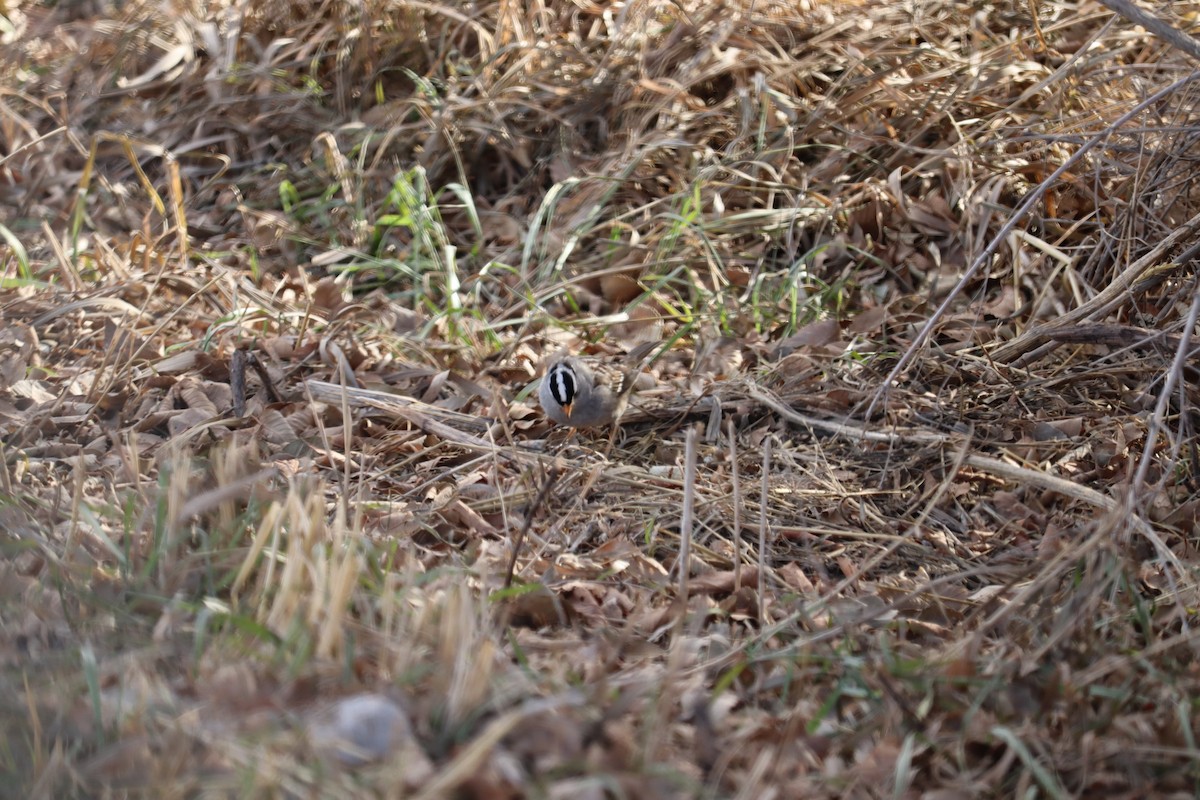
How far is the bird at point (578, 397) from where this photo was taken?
10.8 ft

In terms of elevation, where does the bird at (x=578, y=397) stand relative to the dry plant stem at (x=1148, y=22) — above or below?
below

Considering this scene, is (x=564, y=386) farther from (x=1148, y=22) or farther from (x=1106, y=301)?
(x=1148, y=22)

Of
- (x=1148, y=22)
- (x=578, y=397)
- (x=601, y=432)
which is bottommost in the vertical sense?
(x=601, y=432)

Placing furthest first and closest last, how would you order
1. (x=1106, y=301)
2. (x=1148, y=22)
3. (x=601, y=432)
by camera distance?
1. (x=601, y=432)
2. (x=1106, y=301)
3. (x=1148, y=22)

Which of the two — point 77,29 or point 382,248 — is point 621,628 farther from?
point 77,29

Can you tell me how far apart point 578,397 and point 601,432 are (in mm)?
274

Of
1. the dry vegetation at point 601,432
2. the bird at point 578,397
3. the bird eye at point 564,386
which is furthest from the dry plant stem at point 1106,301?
the bird eye at point 564,386

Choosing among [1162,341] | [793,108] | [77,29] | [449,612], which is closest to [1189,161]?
[1162,341]

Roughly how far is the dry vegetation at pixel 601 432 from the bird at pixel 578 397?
99 millimetres

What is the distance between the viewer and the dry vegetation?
1800mm

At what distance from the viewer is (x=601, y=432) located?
3547 millimetres

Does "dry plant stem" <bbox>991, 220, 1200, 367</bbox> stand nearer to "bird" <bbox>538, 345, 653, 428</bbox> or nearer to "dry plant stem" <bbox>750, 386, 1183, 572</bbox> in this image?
"dry plant stem" <bbox>750, 386, 1183, 572</bbox>

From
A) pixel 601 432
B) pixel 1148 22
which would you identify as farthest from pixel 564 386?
pixel 1148 22

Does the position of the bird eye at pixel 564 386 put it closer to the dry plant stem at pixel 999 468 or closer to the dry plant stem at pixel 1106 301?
the dry plant stem at pixel 999 468
